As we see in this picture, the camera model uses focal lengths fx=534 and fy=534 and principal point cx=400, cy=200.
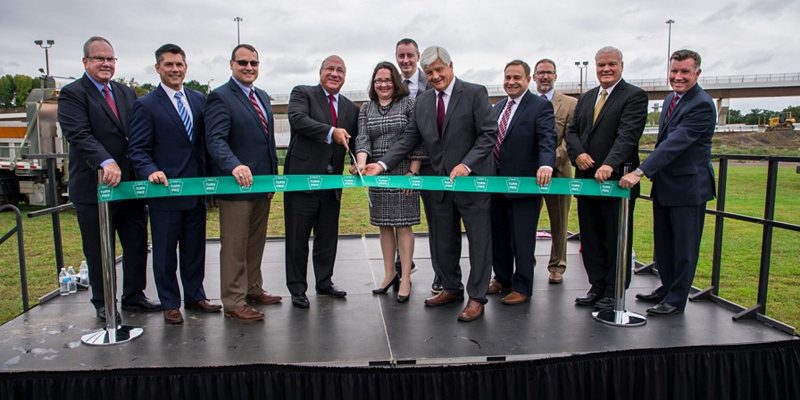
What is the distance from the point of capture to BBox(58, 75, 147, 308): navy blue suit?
366cm

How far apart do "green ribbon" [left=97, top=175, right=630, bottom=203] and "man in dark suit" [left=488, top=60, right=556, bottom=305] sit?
278 mm

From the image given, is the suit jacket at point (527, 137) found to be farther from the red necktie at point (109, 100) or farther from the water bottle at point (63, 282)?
the water bottle at point (63, 282)

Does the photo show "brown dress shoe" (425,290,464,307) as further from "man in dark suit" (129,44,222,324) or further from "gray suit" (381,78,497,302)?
"man in dark suit" (129,44,222,324)

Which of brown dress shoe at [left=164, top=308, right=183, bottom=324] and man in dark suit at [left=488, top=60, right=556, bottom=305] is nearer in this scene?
brown dress shoe at [left=164, top=308, right=183, bottom=324]

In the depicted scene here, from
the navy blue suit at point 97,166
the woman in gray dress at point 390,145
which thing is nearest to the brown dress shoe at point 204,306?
the navy blue suit at point 97,166

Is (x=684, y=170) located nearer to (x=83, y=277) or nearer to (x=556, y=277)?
(x=556, y=277)

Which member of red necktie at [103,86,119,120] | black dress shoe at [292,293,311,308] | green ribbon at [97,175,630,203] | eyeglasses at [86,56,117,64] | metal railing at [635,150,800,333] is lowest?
black dress shoe at [292,293,311,308]

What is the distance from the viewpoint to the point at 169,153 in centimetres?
371

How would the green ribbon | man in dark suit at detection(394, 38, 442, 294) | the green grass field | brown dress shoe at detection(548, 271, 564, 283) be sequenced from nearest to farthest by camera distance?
the green ribbon, man in dark suit at detection(394, 38, 442, 294), brown dress shoe at detection(548, 271, 564, 283), the green grass field

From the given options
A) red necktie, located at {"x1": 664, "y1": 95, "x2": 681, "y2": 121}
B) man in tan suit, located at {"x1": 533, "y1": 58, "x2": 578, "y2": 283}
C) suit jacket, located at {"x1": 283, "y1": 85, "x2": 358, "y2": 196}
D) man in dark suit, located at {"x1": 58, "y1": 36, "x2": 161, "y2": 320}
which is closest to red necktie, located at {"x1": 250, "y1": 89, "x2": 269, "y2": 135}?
suit jacket, located at {"x1": 283, "y1": 85, "x2": 358, "y2": 196}

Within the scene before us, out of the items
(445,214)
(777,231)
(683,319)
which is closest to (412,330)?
(445,214)

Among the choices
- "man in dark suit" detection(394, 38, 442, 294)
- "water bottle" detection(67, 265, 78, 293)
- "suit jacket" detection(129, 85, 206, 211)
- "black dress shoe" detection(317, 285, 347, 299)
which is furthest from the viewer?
"man in dark suit" detection(394, 38, 442, 294)

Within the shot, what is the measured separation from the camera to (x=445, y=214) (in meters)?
3.94

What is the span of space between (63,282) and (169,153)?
65.0 inches
